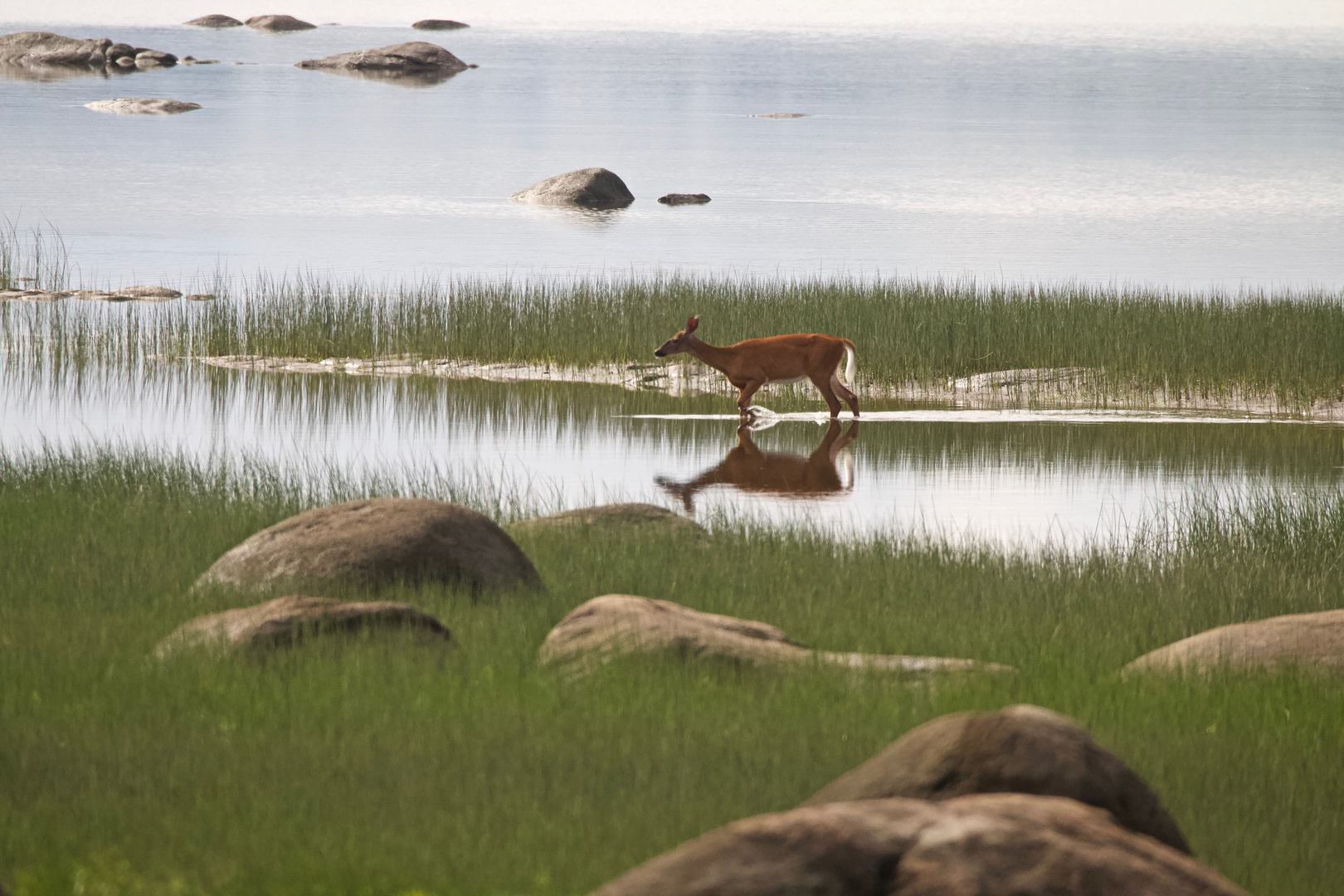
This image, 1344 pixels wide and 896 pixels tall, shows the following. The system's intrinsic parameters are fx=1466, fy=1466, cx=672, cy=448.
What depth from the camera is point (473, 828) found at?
495 cm

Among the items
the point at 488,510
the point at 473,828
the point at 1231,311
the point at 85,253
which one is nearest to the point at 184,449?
the point at 488,510

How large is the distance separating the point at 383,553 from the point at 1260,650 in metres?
4.85

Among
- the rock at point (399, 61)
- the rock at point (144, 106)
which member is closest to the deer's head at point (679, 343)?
the rock at point (144, 106)

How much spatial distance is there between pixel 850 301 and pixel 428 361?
7154 millimetres

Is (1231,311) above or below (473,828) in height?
above

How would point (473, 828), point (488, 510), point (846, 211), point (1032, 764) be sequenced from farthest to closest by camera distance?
point (846, 211), point (488, 510), point (473, 828), point (1032, 764)

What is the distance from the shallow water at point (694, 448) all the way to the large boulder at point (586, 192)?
92.3 feet

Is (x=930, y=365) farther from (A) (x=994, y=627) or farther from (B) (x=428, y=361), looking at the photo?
(A) (x=994, y=627)

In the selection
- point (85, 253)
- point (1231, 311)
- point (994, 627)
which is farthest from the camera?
point (85, 253)

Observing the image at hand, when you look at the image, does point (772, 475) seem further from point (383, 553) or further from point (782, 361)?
point (383, 553)

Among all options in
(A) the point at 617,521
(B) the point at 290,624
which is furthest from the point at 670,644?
(A) the point at 617,521

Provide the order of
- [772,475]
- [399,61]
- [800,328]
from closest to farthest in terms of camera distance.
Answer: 1. [772,475]
2. [800,328]
3. [399,61]

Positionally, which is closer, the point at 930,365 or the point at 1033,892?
the point at 1033,892

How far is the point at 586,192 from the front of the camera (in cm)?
4916
